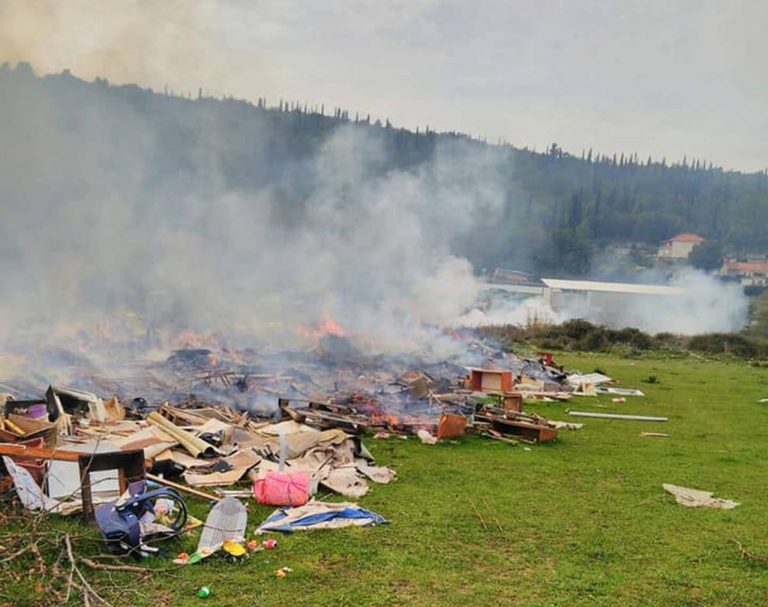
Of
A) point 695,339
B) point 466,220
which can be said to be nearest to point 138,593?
point 695,339

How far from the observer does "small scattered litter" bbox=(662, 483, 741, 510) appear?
29.8ft

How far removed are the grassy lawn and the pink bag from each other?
220 mm

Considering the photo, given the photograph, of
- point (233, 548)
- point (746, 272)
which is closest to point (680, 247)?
point (746, 272)

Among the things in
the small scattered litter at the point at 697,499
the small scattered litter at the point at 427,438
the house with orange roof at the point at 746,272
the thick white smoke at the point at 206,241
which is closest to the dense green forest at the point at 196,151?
the thick white smoke at the point at 206,241

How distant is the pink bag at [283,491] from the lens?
8211 mm

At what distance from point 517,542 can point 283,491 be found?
281cm

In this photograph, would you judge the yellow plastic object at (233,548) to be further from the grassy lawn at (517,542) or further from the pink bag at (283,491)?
the pink bag at (283,491)

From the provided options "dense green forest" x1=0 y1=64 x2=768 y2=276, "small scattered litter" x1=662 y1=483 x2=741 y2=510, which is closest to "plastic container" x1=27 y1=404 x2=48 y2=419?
"small scattered litter" x1=662 y1=483 x2=741 y2=510

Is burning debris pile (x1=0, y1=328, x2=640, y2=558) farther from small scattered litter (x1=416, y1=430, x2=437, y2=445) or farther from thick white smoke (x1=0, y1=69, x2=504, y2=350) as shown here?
thick white smoke (x1=0, y1=69, x2=504, y2=350)

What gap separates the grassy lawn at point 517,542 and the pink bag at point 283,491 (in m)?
0.22

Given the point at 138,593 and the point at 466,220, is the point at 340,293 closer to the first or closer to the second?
the point at 466,220

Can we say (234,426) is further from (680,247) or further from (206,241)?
(680,247)

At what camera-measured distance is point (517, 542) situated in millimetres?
7500

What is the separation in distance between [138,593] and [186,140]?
97.4ft
